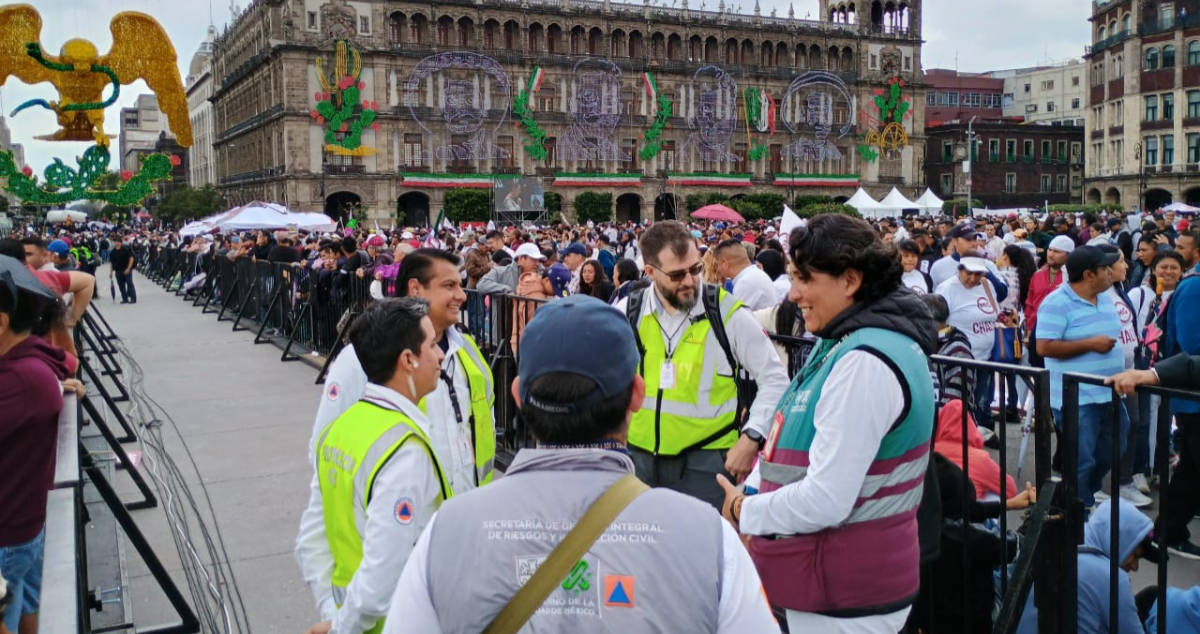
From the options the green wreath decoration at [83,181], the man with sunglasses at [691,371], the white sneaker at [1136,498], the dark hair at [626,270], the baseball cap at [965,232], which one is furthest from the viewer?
the green wreath decoration at [83,181]

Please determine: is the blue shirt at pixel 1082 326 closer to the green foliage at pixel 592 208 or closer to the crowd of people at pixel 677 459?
the crowd of people at pixel 677 459

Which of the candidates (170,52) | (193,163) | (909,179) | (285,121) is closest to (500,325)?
(170,52)

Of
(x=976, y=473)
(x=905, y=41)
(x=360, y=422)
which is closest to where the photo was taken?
(x=360, y=422)

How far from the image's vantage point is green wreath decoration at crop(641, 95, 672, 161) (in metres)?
Result: 59.8

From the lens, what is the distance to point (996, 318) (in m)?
8.20

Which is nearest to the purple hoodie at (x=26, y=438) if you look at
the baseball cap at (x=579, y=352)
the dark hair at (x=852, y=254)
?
the baseball cap at (x=579, y=352)

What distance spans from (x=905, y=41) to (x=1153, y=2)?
15441mm

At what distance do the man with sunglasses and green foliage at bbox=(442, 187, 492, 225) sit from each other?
165ft

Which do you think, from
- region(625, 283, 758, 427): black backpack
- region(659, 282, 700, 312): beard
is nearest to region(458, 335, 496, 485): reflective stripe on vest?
region(625, 283, 758, 427): black backpack

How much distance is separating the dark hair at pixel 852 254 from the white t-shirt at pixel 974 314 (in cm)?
573

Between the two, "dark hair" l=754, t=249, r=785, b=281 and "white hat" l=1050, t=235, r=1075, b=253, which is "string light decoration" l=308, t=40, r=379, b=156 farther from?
"white hat" l=1050, t=235, r=1075, b=253

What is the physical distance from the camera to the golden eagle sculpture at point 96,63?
1694 centimetres

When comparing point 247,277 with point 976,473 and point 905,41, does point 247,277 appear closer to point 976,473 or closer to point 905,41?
point 976,473

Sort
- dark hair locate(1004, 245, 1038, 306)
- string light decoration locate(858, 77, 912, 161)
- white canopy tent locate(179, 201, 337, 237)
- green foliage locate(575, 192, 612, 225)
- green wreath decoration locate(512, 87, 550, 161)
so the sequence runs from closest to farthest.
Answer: dark hair locate(1004, 245, 1038, 306), white canopy tent locate(179, 201, 337, 237), green wreath decoration locate(512, 87, 550, 161), green foliage locate(575, 192, 612, 225), string light decoration locate(858, 77, 912, 161)
